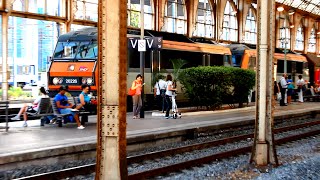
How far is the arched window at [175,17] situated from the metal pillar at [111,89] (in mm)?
34377

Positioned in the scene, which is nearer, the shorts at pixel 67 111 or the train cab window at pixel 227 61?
the shorts at pixel 67 111

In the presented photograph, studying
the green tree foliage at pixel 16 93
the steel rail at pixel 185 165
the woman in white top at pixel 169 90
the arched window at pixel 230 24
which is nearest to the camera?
the steel rail at pixel 185 165

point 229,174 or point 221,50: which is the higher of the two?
point 221,50

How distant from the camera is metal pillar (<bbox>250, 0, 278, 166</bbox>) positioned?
9156 mm

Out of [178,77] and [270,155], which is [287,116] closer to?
[178,77]

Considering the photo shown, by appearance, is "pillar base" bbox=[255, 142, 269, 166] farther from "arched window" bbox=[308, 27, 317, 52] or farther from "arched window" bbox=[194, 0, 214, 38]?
"arched window" bbox=[308, 27, 317, 52]

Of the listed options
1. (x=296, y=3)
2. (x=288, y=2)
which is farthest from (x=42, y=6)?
(x=296, y=3)

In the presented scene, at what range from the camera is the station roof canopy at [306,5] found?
54.7 metres

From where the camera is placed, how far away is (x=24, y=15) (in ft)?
95.5

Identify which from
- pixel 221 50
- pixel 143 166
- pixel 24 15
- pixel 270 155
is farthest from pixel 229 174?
pixel 24 15

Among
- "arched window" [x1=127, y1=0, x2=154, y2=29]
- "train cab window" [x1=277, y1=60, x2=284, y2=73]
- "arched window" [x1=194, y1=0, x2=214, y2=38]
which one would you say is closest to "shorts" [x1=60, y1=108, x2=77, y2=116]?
"train cab window" [x1=277, y1=60, x2=284, y2=73]

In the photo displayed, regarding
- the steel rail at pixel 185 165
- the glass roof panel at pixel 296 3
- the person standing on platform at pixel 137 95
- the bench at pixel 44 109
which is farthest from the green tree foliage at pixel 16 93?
the glass roof panel at pixel 296 3

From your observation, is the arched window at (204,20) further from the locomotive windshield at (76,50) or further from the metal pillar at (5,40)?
the locomotive windshield at (76,50)

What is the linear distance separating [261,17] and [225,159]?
3439 millimetres
